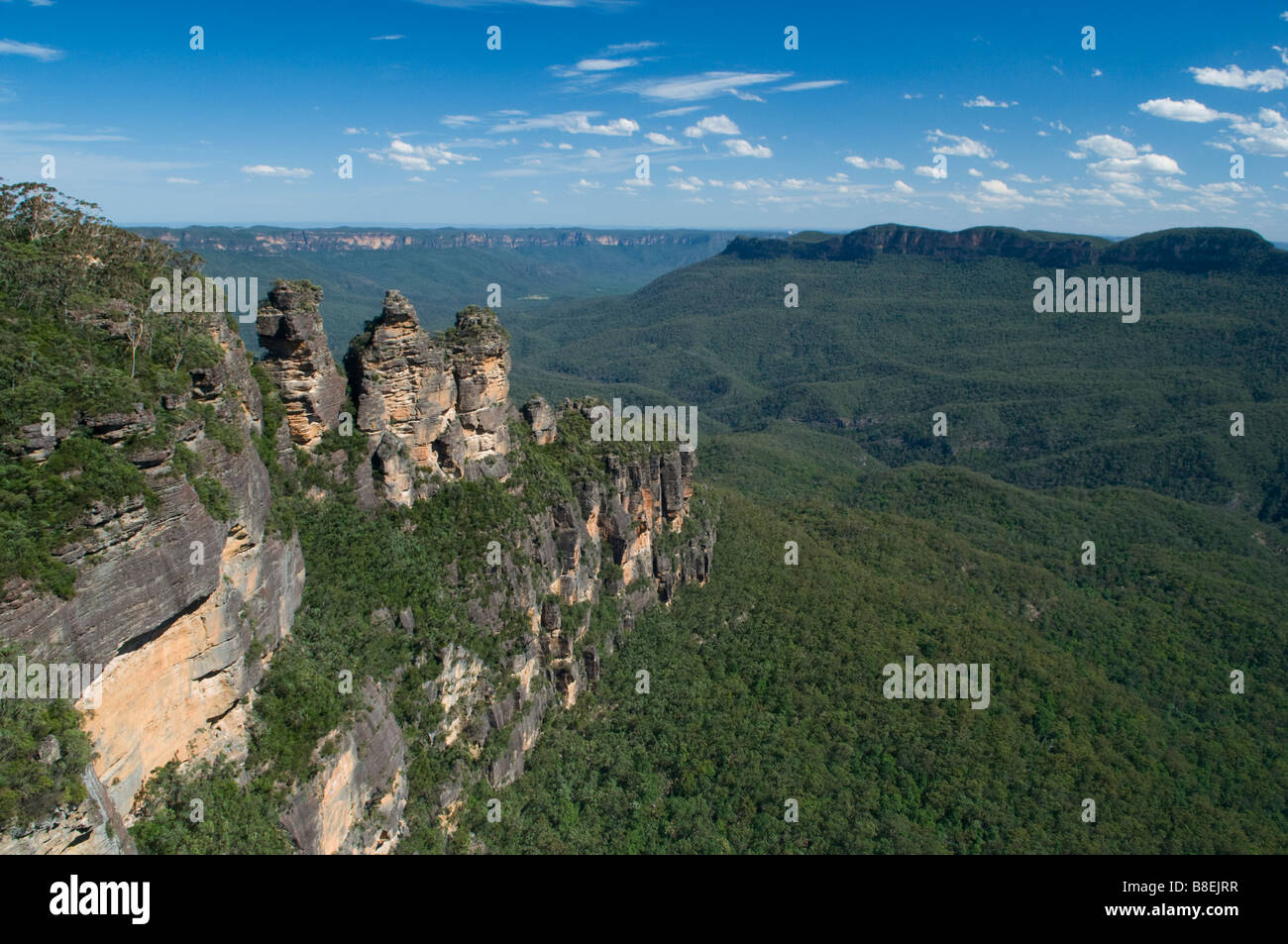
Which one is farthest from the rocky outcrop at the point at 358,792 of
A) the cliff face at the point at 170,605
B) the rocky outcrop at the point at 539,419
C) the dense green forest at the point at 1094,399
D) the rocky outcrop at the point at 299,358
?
the dense green forest at the point at 1094,399

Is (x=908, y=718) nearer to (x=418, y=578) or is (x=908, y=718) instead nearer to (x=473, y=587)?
(x=473, y=587)

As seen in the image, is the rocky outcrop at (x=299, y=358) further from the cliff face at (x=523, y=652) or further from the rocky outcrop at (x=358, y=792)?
the rocky outcrop at (x=358, y=792)

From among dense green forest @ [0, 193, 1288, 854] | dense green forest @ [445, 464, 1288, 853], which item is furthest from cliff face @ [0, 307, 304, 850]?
dense green forest @ [445, 464, 1288, 853]

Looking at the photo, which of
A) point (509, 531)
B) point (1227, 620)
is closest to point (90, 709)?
point (509, 531)

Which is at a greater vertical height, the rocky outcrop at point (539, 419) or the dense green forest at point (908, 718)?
the rocky outcrop at point (539, 419)

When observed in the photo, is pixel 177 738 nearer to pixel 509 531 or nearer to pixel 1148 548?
pixel 509 531

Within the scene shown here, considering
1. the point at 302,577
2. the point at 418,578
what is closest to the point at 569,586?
the point at 418,578
